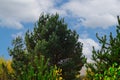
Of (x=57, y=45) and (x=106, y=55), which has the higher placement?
(x=57, y=45)

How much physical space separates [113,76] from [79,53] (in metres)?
26.8

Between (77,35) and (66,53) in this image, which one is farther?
(77,35)

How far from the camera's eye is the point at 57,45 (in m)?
36.7

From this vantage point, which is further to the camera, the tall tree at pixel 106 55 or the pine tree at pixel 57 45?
the pine tree at pixel 57 45

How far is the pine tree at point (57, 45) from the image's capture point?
3612 cm

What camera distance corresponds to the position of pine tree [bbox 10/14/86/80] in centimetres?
3612

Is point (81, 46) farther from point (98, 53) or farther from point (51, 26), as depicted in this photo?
point (98, 53)

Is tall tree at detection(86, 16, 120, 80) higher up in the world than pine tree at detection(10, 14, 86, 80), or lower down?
lower down

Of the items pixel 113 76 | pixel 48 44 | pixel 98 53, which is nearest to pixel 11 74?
pixel 48 44

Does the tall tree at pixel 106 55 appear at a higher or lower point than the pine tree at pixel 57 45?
lower

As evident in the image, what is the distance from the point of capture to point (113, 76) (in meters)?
11.6

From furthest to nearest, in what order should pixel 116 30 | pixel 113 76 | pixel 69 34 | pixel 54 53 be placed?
pixel 69 34 < pixel 54 53 < pixel 116 30 < pixel 113 76

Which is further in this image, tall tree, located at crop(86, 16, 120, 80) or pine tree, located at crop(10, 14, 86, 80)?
pine tree, located at crop(10, 14, 86, 80)

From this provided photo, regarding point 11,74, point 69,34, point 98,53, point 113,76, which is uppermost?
point 69,34
